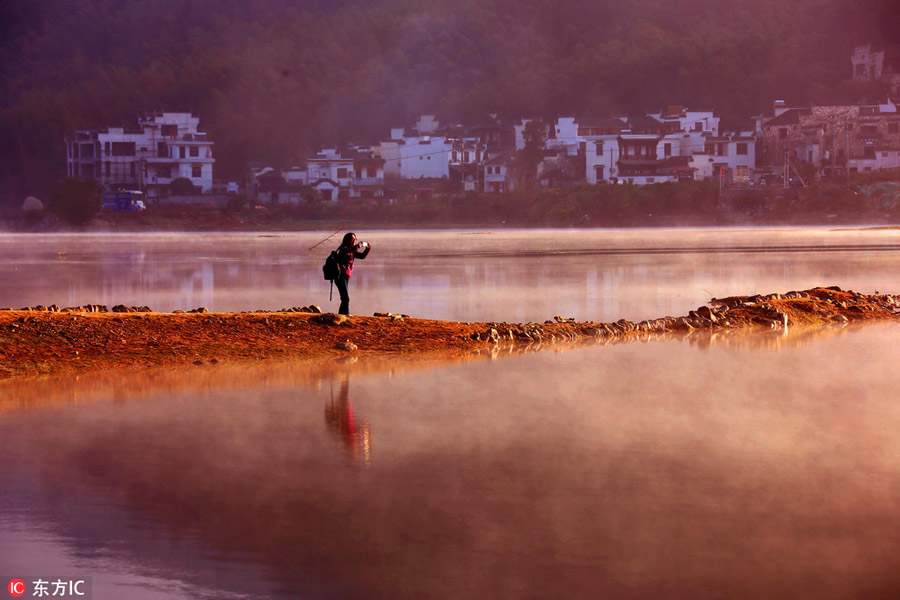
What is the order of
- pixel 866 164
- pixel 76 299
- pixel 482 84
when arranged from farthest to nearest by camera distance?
pixel 482 84 → pixel 866 164 → pixel 76 299

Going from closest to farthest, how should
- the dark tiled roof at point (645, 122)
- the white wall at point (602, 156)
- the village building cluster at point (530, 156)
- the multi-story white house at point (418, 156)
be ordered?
the village building cluster at point (530, 156) < the white wall at point (602, 156) < the multi-story white house at point (418, 156) < the dark tiled roof at point (645, 122)

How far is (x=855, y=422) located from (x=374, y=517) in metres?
4.76

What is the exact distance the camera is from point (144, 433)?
8797 millimetres

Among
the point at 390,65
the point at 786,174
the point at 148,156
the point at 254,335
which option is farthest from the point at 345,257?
the point at 390,65

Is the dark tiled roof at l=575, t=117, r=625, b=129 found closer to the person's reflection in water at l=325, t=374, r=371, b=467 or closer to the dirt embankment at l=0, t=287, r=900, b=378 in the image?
the dirt embankment at l=0, t=287, r=900, b=378

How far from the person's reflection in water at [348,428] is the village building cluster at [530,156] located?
84.9 m

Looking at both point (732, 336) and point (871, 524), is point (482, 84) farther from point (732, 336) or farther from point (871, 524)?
point (871, 524)

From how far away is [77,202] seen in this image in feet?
276

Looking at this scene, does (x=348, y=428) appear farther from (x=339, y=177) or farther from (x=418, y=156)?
(x=418, y=156)

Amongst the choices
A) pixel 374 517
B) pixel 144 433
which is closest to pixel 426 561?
pixel 374 517

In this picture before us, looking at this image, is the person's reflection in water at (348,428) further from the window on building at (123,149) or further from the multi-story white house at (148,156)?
the window on building at (123,149)

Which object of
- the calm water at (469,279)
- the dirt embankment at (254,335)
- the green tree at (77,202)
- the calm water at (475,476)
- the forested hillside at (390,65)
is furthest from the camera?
the forested hillside at (390,65)

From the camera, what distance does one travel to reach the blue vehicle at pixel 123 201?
8981cm

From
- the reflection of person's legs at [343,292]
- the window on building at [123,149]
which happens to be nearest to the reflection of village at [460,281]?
the reflection of person's legs at [343,292]
